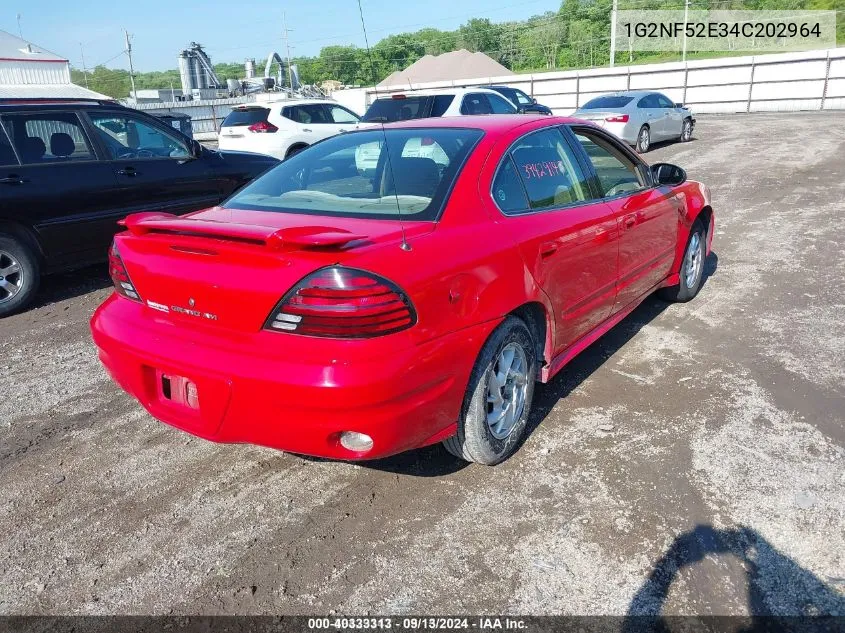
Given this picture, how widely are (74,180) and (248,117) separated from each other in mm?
8689

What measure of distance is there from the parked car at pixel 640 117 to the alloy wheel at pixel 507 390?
42.4 ft

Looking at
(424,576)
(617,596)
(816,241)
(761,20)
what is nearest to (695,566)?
(617,596)

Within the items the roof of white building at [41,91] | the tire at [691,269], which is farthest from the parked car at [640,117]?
the roof of white building at [41,91]

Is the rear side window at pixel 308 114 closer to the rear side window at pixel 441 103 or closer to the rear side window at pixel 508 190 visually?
the rear side window at pixel 441 103

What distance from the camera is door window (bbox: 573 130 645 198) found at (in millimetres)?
4074

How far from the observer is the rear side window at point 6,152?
18.6 ft

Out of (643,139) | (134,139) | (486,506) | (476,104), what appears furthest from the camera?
(643,139)

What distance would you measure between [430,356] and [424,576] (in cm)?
82

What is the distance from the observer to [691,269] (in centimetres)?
547

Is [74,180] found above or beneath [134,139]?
beneath

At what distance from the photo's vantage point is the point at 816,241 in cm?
734

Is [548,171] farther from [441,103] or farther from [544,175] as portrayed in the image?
[441,103]

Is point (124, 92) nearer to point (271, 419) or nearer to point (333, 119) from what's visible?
point (333, 119)

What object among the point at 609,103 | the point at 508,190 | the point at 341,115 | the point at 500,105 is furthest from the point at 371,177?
the point at 609,103
